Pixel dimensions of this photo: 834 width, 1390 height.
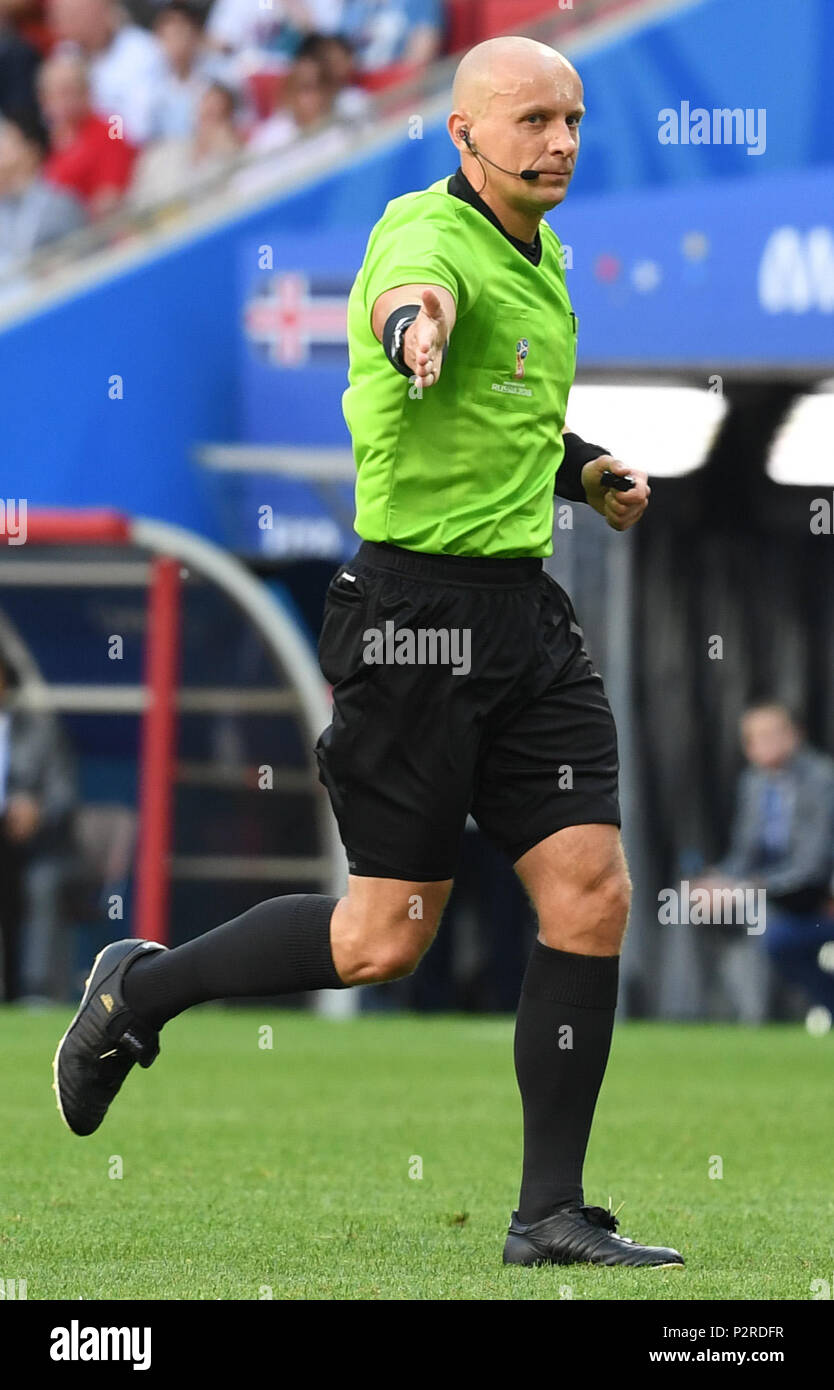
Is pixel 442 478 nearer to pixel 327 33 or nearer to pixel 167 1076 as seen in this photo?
pixel 167 1076

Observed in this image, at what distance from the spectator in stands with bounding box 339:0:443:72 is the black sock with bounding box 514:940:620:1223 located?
10622mm

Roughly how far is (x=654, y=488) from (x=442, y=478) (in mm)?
7699

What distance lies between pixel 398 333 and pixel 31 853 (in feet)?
30.2


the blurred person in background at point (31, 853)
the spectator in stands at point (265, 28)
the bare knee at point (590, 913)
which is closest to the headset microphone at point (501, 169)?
the bare knee at point (590, 913)

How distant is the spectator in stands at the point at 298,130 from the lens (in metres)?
13.4

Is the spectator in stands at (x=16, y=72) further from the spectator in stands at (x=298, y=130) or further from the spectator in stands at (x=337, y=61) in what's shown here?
the spectator in stands at (x=337, y=61)

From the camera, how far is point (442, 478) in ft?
15.3

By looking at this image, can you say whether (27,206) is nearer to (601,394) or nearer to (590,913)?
(601,394)

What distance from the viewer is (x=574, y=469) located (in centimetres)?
505

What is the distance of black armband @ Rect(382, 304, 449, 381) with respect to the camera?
417 cm

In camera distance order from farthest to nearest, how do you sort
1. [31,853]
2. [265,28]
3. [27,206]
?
1. [265,28]
2. [27,206]
3. [31,853]

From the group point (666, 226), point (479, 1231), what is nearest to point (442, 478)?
point (479, 1231)

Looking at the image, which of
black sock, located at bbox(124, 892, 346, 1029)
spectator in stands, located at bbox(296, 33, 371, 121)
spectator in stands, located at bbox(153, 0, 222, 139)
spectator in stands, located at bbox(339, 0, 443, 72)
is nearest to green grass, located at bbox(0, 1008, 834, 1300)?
black sock, located at bbox(124, 892, 346, 1029)

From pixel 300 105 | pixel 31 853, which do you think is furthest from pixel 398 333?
pixel 300 105
